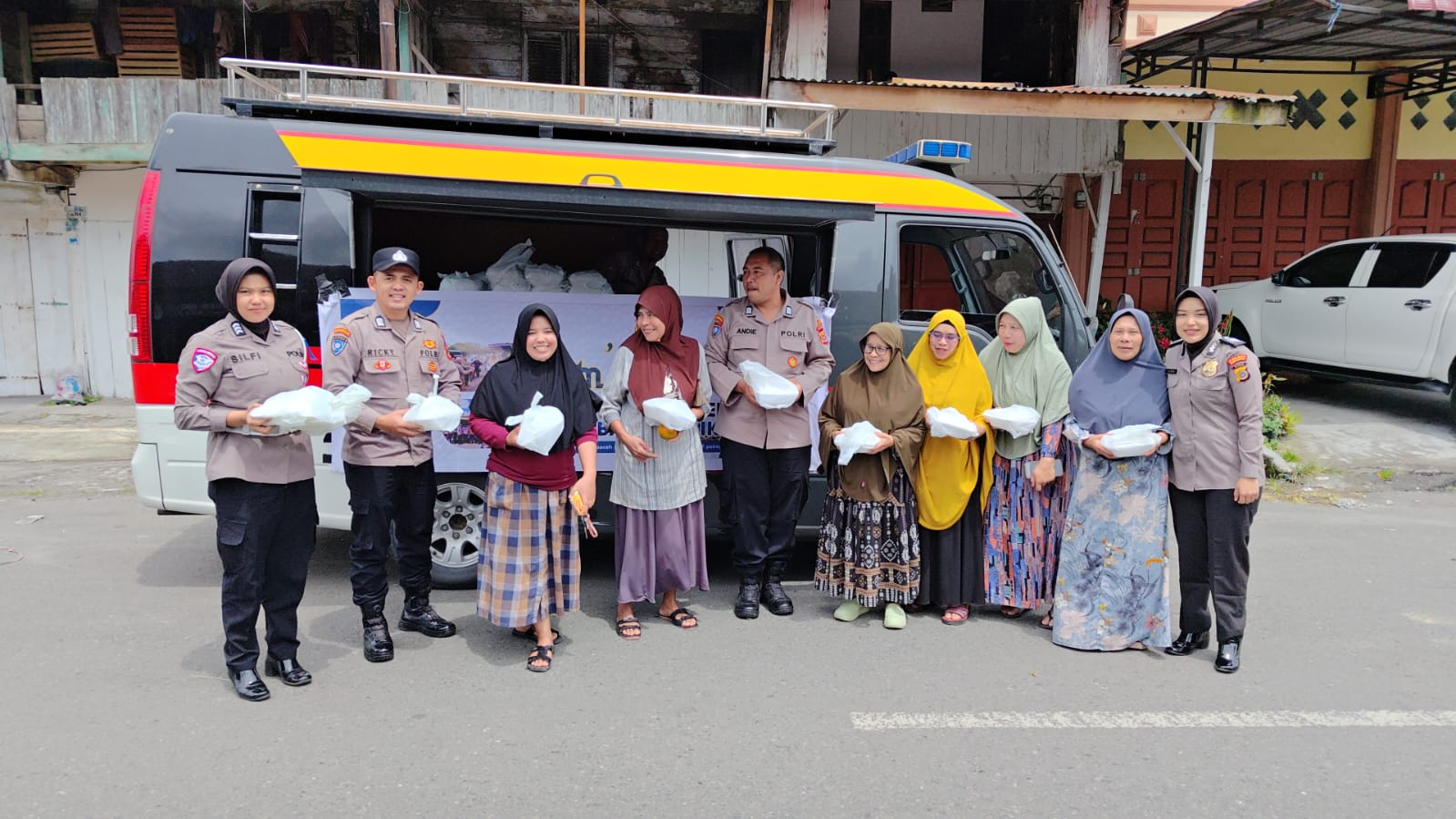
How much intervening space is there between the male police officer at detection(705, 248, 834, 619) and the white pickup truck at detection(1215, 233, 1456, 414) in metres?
6.99

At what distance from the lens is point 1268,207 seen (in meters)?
12.4

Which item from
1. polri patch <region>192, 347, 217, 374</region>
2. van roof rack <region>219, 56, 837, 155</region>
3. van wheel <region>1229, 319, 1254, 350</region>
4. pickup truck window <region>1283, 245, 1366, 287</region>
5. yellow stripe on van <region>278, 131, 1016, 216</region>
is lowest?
van wheel <region>1229, 319, 1254, 350</region>

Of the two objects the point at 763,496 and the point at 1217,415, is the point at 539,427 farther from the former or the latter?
the point at 1217,415

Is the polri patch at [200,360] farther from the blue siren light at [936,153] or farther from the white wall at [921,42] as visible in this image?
the white wall at [921,42]

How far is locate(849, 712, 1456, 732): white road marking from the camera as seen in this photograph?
3393mm

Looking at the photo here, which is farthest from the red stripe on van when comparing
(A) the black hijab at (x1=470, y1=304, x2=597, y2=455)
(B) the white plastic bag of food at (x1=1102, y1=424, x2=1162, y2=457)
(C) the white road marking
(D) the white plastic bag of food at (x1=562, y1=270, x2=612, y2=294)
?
(B) the white plastic bag of food at (x1=1102, y1=424, x2=1162, y2=457)

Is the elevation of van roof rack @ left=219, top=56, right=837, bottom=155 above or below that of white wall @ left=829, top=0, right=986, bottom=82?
below

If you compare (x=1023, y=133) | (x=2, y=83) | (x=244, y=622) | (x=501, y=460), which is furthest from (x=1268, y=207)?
(x=2, y=83)

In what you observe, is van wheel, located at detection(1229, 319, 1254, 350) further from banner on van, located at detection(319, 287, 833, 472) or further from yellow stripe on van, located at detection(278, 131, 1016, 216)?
banner on van, located at detection(319, 287, 833, 472)

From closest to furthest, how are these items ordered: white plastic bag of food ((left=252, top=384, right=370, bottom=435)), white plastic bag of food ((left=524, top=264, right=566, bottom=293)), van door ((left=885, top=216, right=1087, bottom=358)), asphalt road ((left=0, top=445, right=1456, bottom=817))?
asphalt road ((left=0, top=445, right=1456, bottom=817)), white plastic bag of food ((left=252, top=384, right=370, bottom=435)), van door ((left=885, top=216, right=1087, bottom=358)), white plastic bag of food ((left=524, top=264, right=566, bottom=293))

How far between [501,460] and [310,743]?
4.05 feet

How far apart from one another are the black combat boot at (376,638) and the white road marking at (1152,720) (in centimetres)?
193

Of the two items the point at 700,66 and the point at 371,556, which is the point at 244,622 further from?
the point at 700,66

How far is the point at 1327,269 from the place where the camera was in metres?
9.48
